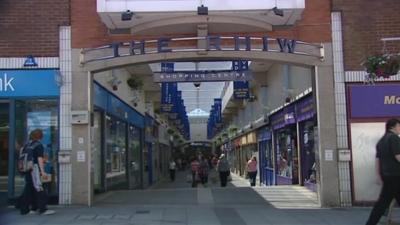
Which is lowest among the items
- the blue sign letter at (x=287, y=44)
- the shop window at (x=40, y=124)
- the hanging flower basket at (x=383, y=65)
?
the shop window at (x=40, y=124)

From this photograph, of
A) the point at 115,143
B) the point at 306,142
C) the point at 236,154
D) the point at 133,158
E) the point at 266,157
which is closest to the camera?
the point at 306,142

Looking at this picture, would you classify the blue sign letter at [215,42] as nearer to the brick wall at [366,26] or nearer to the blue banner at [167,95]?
the brick wall at [366,26]

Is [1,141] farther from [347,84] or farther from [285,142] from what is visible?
[285,142]

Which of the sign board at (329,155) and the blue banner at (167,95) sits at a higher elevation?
the blue banner at (167,95)

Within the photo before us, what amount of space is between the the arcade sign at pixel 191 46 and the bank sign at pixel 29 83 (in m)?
0.88

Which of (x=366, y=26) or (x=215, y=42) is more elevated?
(x=366, y=26)

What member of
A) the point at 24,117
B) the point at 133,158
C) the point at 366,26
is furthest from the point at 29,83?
the point at 133,158

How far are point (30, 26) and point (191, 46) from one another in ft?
12.1

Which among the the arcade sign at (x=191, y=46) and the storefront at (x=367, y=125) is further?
the the arcade sign at (x=191, y=46)

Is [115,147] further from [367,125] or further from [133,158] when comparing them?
[367,125]

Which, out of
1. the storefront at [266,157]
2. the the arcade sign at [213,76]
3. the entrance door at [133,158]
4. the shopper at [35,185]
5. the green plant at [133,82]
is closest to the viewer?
the shopper at [35,185]

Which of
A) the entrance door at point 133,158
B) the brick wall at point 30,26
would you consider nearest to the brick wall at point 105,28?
the brick wall at point 30,26

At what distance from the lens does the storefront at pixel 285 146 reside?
69.8ft

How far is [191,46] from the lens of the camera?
14219 mm
